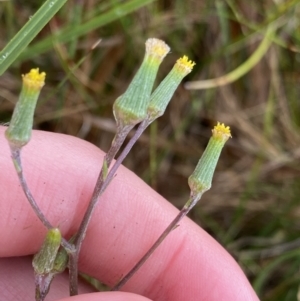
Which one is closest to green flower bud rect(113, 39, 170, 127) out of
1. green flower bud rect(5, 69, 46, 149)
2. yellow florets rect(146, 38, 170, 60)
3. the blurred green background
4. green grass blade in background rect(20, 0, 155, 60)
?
yellow florets rect(146, 38, 170, 60)

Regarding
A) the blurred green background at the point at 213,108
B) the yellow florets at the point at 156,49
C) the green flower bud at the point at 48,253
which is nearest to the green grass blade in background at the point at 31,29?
the yellow florets at the point at 156,49

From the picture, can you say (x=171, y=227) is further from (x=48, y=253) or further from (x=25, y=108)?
(x=25, y=108)

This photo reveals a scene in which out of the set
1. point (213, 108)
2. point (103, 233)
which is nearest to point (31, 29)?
point (103, 233)

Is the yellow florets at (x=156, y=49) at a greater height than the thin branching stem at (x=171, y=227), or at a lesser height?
greater

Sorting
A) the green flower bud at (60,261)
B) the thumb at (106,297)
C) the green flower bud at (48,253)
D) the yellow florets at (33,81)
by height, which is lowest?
the thumb at (106,297)

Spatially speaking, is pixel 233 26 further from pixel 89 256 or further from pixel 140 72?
pixel 140 72

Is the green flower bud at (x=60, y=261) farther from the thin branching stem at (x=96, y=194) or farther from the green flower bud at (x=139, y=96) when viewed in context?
the green flower bud at (x=139, y=96)
